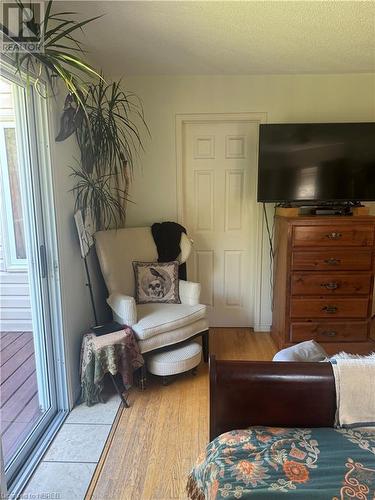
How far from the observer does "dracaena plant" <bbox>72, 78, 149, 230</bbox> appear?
2359 mm

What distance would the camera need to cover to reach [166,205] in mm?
3209

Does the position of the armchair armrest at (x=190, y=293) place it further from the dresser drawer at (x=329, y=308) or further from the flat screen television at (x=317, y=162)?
the flat screen television at (x=317, y=162)

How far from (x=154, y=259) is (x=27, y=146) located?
56.2 inches

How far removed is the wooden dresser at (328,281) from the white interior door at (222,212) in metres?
0.55

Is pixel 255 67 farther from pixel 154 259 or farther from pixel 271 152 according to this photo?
pixel 154 259

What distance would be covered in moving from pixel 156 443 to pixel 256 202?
220 cm

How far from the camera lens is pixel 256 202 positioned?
10.5ft

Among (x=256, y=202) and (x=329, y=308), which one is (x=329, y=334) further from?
(x=256, y=202)

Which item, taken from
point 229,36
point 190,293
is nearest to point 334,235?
point 190,293

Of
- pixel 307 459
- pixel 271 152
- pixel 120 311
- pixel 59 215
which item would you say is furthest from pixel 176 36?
pixel 307 459

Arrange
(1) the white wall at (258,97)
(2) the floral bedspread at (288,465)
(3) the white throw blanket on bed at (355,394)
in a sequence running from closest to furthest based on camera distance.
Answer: (2) the floral bedspread at (288,465) → (3) the white throw blanket on bed at (355,394) → (1) the white wall at (258,97)

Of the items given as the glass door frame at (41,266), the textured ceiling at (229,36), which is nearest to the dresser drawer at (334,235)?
the textured ceiling at (229,36)

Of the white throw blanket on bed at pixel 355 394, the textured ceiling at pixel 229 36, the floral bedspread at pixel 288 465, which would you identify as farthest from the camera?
the textured ceiling at pixel 229 36

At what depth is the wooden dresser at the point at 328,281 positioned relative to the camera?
2.65 meters
